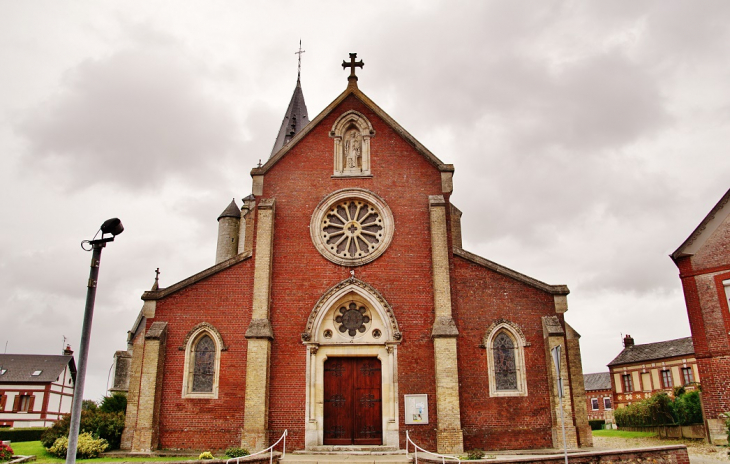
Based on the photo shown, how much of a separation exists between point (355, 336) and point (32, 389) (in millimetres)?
44761

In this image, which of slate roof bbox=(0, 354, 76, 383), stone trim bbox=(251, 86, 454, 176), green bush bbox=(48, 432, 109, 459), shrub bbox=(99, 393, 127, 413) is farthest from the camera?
slate roof bbox=(0, 354, 76, 383)

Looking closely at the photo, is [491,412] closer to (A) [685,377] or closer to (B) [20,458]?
(B) [20,458]

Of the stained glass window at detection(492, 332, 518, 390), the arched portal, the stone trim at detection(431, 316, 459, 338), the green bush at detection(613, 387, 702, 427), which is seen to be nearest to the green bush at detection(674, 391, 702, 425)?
the green bush at detection(613, 387, 702, 427)

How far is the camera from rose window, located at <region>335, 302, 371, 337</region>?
60.5 ft

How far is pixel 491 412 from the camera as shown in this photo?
1745 centimetres

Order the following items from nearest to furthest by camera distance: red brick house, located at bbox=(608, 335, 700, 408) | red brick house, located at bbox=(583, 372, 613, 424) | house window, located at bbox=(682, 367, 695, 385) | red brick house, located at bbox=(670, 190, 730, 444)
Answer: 1. red brick house, located at bbox=(670, 190, 730, 444)
2. house window, located at bbox=(682, 367, 695, 385)
3. red brick house, located at bbox=(608, 335, 700, 408)
4. red brick house, located at bbox=(583, 372, 613, 424)

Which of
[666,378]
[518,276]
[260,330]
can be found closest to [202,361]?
[260,330]

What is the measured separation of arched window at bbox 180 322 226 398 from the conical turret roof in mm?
19557

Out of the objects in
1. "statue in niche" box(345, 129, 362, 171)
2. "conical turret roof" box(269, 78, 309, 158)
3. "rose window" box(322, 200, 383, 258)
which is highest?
"conical turret roof" box(269, 78, 309, 158)

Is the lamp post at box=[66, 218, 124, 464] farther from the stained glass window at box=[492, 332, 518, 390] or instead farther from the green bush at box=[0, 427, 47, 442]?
the green bush at box=[0, 427, 47, 442]

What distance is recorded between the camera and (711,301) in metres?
19.8

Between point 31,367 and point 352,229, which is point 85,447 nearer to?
point 352,229

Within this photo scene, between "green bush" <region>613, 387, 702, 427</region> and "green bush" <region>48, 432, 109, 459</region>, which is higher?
"green bush" <region>613, 387, 702, 427</region>

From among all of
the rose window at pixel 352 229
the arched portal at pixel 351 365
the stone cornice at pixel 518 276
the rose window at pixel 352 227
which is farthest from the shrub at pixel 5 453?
the stone cornice at pixel 518 276
